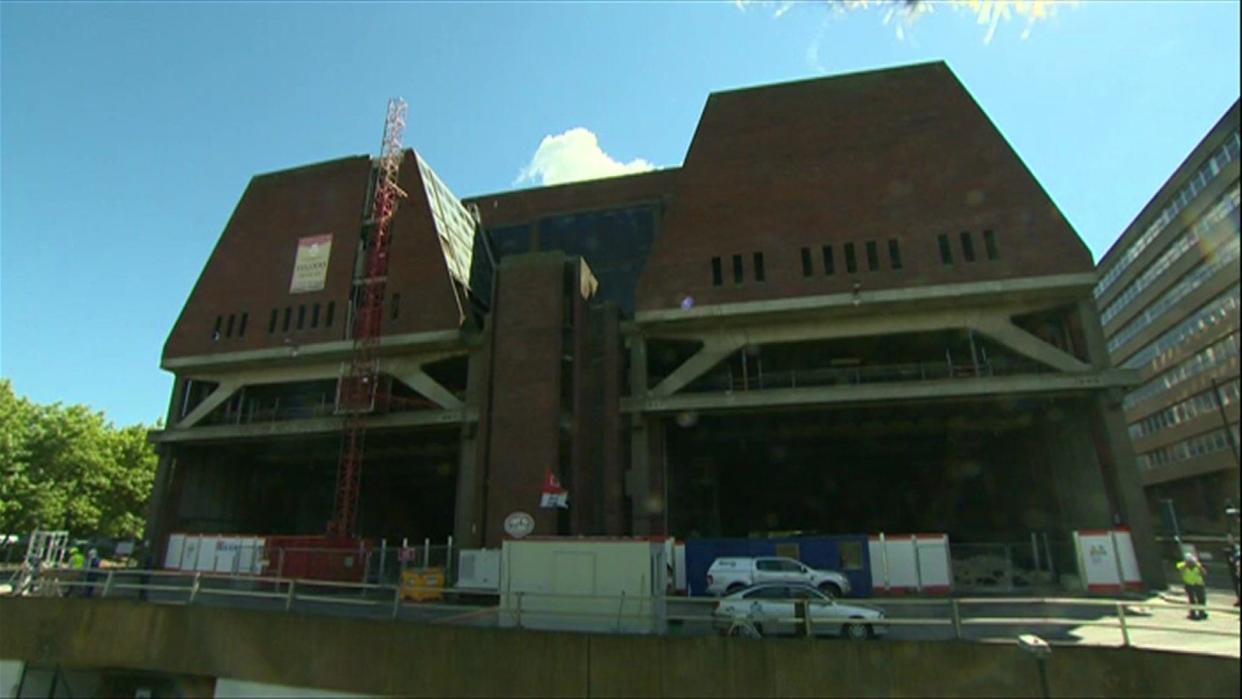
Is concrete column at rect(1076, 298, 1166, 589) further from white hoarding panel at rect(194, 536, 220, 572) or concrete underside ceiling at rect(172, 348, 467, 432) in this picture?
white hoarding panel at rect(194, 536, 220, 572)

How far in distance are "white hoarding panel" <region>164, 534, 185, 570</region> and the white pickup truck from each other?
25509 millimetres

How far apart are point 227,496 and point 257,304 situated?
13.3 metres

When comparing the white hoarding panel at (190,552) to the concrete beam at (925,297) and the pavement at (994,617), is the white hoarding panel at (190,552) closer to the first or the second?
the pavement at (994,617)

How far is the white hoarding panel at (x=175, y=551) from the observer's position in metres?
32.6

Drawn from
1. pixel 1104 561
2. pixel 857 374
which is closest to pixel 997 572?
pixel 1104 561

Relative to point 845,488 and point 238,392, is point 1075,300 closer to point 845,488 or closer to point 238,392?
point 845,488

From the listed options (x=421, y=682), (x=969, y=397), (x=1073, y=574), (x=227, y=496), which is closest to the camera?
(x=421, y=682)

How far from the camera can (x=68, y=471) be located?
48.9 m

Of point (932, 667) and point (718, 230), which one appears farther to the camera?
point (718, 230)

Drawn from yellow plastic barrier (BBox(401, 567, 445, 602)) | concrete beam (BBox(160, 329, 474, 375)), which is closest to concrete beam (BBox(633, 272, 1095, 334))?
concrete beam (BBox(160, 329, 474, 375))

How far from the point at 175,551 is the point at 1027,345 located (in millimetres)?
40797

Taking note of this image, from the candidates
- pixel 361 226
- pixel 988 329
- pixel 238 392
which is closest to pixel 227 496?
pixel 238 392

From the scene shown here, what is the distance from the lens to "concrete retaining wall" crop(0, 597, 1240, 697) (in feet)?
36.8

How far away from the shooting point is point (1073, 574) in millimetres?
26859
